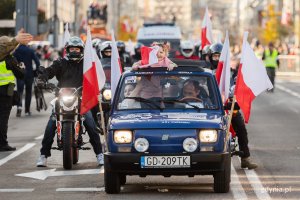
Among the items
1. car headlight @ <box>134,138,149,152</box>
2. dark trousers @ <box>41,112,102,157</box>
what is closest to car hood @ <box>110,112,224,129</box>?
car headlight @ <box>134,138,149,152</box>

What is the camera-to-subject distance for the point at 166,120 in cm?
1259

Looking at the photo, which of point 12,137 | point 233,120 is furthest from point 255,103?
point 233,120

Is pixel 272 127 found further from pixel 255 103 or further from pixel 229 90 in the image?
pixel 255 103

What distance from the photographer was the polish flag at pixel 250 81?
14.5m

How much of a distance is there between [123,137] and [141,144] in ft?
0.74

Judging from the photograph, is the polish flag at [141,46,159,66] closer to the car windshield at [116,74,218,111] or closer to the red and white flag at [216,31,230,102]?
the car windshield at [116,74,218,111]

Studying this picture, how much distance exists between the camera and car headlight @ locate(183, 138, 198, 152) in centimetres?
1234

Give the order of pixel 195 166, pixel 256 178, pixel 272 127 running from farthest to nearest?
pixel 272 127, pixel 256 178, pixel 195 166

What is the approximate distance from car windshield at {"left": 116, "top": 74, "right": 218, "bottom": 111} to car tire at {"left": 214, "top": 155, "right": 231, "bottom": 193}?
3.13ft

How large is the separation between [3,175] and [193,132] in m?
3.38

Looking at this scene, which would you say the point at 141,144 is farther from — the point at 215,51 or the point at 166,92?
the point at 215,51

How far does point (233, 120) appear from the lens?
15.8m

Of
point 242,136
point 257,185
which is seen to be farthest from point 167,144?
point 242,136

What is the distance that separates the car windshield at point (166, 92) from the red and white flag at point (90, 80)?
1.09 meters
